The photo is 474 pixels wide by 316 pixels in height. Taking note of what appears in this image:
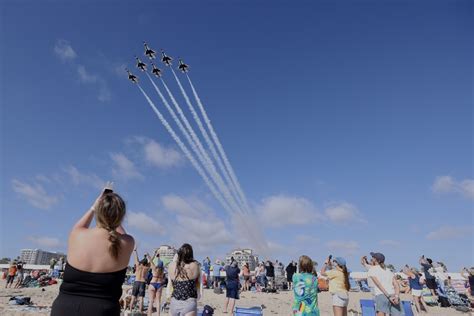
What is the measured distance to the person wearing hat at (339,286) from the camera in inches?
290

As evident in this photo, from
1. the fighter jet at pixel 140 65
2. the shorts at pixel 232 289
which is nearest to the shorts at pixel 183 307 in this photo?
the shorts at pixel 232 289

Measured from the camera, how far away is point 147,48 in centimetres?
3434

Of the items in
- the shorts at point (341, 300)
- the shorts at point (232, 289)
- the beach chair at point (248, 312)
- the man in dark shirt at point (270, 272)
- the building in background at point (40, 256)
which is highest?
the building in background at point (40, 256)

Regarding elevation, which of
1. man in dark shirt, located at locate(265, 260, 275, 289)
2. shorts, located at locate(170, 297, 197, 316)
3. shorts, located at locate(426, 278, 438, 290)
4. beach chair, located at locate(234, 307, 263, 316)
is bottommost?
beach chair, located at locate(234, 307, 263, 316)

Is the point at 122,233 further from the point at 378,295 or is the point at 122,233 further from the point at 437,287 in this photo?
the point at 437,287

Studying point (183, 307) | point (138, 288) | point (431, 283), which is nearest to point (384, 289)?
point (183, 307)

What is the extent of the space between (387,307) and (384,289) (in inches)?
16.0

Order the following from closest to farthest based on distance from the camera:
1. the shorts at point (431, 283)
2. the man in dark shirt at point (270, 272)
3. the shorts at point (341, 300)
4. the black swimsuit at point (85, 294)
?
the black swimsuit at point (85, 294) < the shorts at point (341, 300) < the shorts at point (431, 283) < the man in dark shirt at point (270, 272)

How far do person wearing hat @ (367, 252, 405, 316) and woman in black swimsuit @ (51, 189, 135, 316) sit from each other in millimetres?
6457

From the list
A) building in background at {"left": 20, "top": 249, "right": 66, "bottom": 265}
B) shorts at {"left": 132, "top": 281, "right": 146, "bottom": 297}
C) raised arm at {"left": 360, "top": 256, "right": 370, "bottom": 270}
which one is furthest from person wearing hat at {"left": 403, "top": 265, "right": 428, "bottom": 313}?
building in background at {"left": 20, "top": 249, "right": 66, "bottom": 265}

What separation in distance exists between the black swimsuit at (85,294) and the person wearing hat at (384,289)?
653 cm

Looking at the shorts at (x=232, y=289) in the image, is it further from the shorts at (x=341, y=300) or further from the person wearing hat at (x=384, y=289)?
the person wearing hat at (x=384, y=289)

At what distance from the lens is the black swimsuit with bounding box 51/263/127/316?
2.44m

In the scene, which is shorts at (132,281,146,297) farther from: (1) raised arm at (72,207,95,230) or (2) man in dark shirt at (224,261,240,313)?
(1) raised arm at (72,207,95,230)
